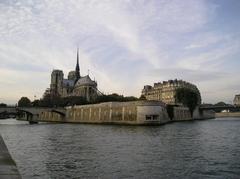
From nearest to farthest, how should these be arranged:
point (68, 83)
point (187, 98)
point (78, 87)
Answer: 1. point (187, 98)
2. point (78, 87)
3. point (68, 83)

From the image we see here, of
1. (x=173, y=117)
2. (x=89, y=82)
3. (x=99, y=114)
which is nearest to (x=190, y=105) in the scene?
(x=173, y=117)

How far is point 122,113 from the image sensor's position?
82.9m

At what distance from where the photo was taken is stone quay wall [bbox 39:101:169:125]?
75.3 meters

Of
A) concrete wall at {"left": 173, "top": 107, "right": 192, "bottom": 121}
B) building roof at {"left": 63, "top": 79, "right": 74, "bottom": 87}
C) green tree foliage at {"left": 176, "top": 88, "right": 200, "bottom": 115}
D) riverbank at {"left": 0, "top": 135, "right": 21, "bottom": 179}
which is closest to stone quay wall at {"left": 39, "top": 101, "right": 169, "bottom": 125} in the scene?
concrete wall at {"left": 173, "top": 107, "right": 192, "bottom": 121}

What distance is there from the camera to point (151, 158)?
2388 cm

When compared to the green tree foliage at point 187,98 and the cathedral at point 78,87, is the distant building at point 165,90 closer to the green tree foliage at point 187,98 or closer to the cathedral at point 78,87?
the cathedral at point 78,87

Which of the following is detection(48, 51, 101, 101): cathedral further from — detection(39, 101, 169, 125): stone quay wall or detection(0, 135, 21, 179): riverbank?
detection(0, 135, 21, 179): riverbank

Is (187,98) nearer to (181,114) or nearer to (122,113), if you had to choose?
(181,114)

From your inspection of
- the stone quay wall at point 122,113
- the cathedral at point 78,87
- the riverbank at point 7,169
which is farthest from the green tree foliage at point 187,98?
the riverbank at point 7,169

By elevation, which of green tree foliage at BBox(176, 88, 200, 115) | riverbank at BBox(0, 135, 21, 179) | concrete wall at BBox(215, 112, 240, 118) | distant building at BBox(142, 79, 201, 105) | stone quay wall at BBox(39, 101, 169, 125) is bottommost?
riverbank at BBox(0, 135, 21, 179)

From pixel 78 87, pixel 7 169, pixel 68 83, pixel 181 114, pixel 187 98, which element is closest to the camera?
pixel 7 169

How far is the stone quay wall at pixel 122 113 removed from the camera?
75.3 m

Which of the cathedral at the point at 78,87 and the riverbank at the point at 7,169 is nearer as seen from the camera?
the riverbank at the point at 7,169

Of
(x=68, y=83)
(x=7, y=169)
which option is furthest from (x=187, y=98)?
(x=7, y=169)
